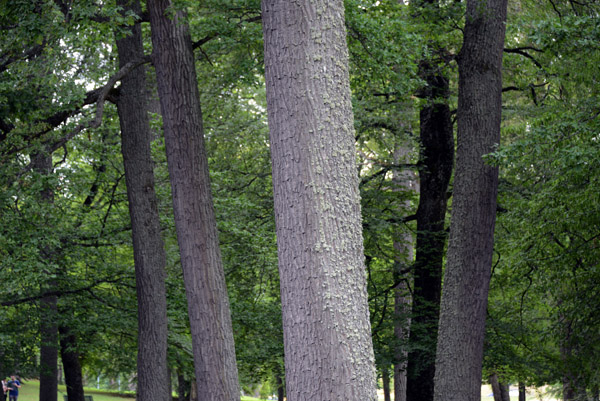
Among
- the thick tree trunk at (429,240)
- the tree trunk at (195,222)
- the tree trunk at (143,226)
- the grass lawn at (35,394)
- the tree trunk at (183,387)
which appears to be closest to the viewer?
the tree trunk at (195,222)

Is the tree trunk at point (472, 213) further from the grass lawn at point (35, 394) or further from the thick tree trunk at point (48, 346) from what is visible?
the grass lawn at point (35, 394)

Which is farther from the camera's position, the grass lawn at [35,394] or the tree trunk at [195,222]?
the grass lawn at [35,394]

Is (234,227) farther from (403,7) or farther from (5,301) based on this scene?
(403,7)

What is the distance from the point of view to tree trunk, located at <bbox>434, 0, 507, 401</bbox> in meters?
8.59

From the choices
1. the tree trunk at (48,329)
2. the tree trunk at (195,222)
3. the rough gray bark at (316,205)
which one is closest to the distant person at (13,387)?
the tree trunk at (48,329)

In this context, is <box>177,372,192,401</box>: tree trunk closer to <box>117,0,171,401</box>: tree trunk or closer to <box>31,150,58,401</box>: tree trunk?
<box>31,150,58,401</box>: tree trunk

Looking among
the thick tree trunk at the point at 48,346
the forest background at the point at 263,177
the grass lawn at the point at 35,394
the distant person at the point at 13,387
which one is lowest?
the grass lawn at the point at 35,394

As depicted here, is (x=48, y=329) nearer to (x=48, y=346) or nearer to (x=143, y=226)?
(x=48, y=346)

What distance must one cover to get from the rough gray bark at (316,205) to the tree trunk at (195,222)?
4981 mm

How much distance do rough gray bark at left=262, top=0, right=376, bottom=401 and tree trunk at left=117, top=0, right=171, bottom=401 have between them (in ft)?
24.3

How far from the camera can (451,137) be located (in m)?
13.3

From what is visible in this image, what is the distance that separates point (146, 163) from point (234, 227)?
10.8 feet

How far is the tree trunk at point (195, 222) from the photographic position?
338 inches

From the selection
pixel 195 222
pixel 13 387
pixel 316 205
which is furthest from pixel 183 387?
pixel 316 205
